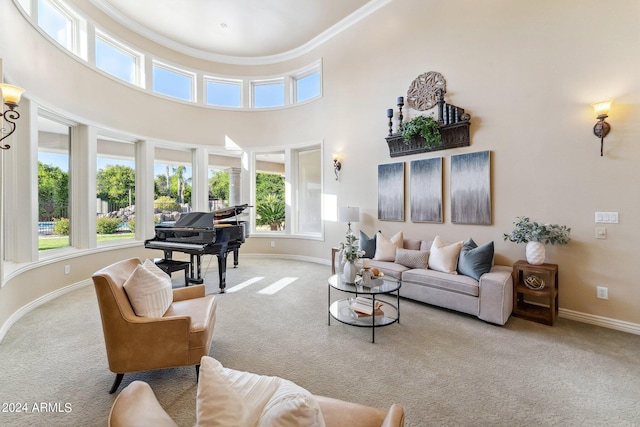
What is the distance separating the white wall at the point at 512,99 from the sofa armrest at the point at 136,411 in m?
3.49

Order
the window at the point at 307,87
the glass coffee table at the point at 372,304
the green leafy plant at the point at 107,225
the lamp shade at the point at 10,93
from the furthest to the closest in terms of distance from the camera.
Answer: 1. the window at the point at 307,87
2. the green leafy plant at the point at 107,225
3. the glass coffee table at the point at 372,304
4. the lamp shade at the point at 10,93

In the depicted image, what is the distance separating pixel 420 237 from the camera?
15.0 ft

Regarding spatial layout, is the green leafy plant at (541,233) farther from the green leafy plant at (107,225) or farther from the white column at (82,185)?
the green leafy plant at (107,225)

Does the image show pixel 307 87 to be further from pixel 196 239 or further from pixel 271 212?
pixel 196 239

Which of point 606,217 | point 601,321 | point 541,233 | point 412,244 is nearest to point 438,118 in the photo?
point 412,244

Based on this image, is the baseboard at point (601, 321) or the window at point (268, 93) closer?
the baseboard at point (601, 321)

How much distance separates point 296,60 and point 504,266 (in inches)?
238

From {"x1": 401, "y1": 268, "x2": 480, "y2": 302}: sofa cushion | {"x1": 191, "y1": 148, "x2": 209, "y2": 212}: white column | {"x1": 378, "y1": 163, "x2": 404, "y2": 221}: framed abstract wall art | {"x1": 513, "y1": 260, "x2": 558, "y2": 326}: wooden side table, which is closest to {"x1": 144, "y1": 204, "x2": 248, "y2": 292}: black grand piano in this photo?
{"x1": 191, "y1": 148, "x2": 209, "y2": 212}: white column

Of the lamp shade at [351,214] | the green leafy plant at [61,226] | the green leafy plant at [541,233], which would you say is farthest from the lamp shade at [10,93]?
the green leafy plant at [541,233]

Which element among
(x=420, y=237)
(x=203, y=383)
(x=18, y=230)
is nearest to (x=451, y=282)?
(x=420, y=237)

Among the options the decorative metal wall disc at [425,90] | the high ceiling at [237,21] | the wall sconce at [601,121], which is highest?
the high ceiling at [237,21]

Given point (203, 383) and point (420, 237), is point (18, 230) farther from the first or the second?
point (420, 237)

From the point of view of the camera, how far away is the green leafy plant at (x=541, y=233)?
3.17 meters

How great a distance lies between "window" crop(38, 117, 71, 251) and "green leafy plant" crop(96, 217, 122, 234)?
47 cm
